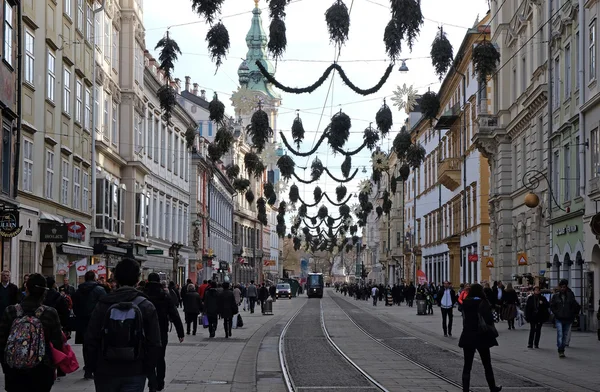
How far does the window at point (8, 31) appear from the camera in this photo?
1086 inches

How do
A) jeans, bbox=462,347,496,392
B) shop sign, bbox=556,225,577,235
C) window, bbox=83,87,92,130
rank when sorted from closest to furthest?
jeans, bbox=462,347,496,392 < shop sign, bbox=556,225,577,235 < window, bbox=83,87,92,130

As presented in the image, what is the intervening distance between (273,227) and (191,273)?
250 ft

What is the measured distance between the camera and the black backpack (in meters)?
8.09

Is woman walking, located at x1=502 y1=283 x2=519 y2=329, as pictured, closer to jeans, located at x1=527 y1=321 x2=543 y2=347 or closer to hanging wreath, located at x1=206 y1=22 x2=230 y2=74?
jeans, located at x1=527 y1=321 x2=543 y2=347

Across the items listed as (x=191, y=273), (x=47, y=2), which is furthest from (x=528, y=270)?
(x=191, y=273)

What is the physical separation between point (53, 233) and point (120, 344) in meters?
25.3

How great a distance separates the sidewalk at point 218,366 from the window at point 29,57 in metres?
8.88

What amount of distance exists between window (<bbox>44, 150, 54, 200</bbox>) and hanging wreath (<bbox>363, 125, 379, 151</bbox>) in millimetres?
10482

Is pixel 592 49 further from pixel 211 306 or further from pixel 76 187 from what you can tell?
pixel 76 187

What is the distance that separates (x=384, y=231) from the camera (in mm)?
126438

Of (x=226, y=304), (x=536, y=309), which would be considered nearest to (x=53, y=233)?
(x=226, y=304)

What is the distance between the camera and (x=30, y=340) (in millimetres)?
9383

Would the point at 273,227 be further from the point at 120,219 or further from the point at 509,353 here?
the point at 509,353

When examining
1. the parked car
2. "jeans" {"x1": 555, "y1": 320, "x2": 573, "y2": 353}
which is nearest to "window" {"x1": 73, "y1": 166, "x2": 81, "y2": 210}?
"jeans" {"x1": 555, "y1": 320, "x2": 573, "y2": 353}
